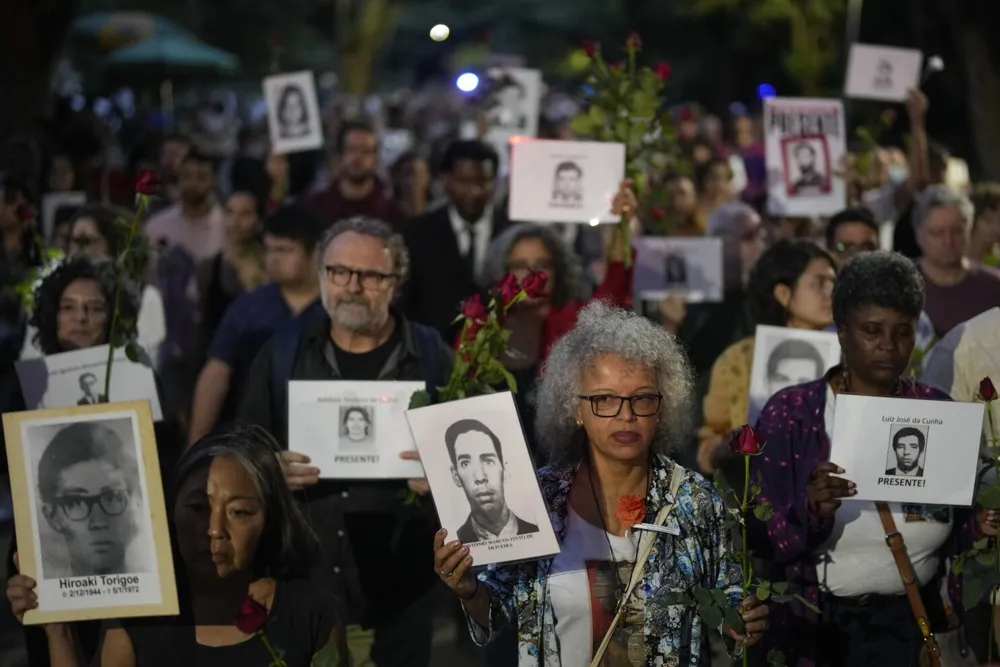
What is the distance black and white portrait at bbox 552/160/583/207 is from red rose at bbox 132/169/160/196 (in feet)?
7.19

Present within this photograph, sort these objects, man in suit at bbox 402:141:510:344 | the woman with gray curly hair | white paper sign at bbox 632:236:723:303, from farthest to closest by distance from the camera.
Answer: white paper sign at bbox 632:236:723:303 < man in suit at bbox 402:141:510:344 < the woman with gray curly hair

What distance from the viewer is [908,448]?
4.55m

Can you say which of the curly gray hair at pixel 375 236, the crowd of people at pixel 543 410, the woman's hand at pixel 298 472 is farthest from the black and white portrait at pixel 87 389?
the curly gray hair at pixel 375 236

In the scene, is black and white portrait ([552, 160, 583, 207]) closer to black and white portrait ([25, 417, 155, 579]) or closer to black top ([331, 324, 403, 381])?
black top ([331, 324, 403, 381])

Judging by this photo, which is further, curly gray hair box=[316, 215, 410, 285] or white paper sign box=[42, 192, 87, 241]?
white paper sign box=[42, 192, 87, 241]

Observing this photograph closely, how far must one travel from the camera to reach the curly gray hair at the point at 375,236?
6023mm

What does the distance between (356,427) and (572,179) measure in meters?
2.15

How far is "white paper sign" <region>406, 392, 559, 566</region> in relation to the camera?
13.6ft

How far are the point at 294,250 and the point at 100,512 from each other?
3.05 metres

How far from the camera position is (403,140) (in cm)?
2000

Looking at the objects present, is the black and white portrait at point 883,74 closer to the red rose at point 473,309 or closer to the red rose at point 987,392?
the red rose at point 473,309

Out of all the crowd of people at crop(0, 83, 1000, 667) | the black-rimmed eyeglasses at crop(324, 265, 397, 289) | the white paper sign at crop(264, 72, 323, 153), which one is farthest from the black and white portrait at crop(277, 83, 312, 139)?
the black-rimmed eyeglasses at crop(324, 265, 397, 289)

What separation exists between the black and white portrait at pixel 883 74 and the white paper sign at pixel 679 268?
2.42 meters

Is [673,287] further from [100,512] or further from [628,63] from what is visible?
[100,512]
